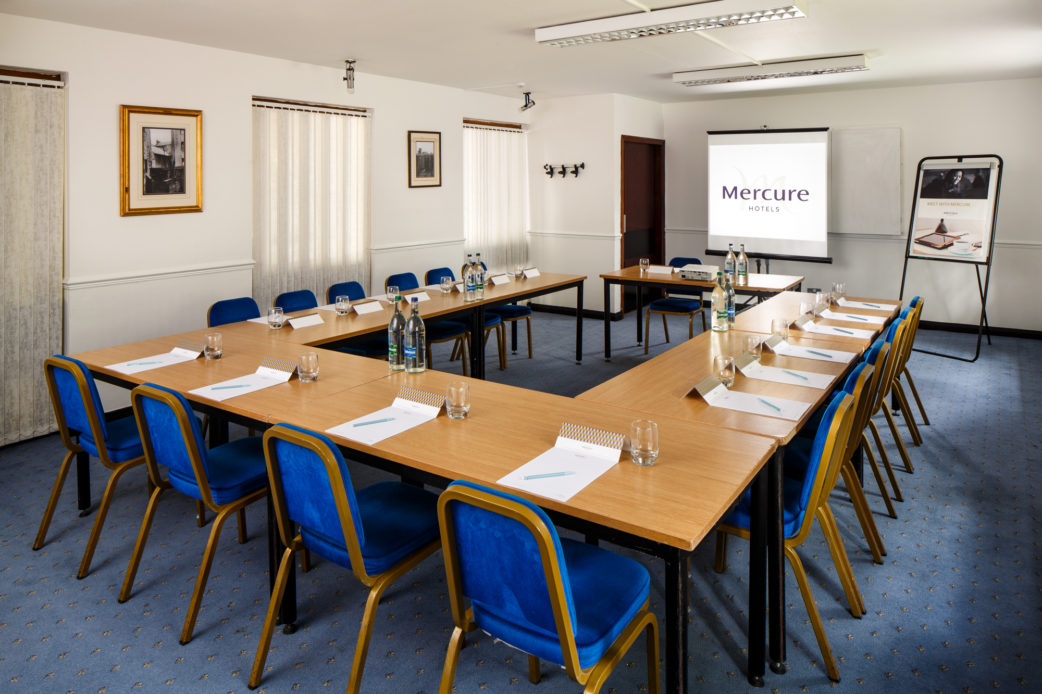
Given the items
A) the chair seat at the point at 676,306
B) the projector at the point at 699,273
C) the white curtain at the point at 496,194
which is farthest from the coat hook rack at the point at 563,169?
the projector at the point at 699,273

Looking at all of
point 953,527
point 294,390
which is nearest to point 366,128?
point 294,390

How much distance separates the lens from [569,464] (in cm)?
222

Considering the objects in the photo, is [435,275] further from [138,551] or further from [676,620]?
[676,620]

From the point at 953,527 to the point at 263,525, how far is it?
3.34 meters

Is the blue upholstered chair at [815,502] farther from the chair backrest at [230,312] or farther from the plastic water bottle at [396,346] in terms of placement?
the chair backrest at [230,312]

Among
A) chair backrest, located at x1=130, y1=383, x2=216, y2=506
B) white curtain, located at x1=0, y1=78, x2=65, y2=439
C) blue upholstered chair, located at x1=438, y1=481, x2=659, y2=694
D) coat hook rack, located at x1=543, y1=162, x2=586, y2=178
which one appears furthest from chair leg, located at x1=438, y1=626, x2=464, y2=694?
coat hook rack, located at x1=543, y1=162, x2=586, y2=178

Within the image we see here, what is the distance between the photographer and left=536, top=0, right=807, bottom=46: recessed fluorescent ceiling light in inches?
162

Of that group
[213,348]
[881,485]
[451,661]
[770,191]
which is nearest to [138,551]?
[213,348]

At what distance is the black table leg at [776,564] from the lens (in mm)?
2352

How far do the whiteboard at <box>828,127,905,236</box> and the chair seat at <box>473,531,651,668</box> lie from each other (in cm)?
740

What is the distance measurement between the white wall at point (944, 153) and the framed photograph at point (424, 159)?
3.68 meters

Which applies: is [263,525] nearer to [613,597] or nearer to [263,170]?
[613,597]

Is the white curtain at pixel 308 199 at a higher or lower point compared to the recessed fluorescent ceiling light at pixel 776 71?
lower

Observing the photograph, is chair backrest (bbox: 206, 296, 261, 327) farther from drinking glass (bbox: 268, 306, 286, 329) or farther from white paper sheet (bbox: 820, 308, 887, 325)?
white paper sheet (bbox: 820, 308, 887, 325)
